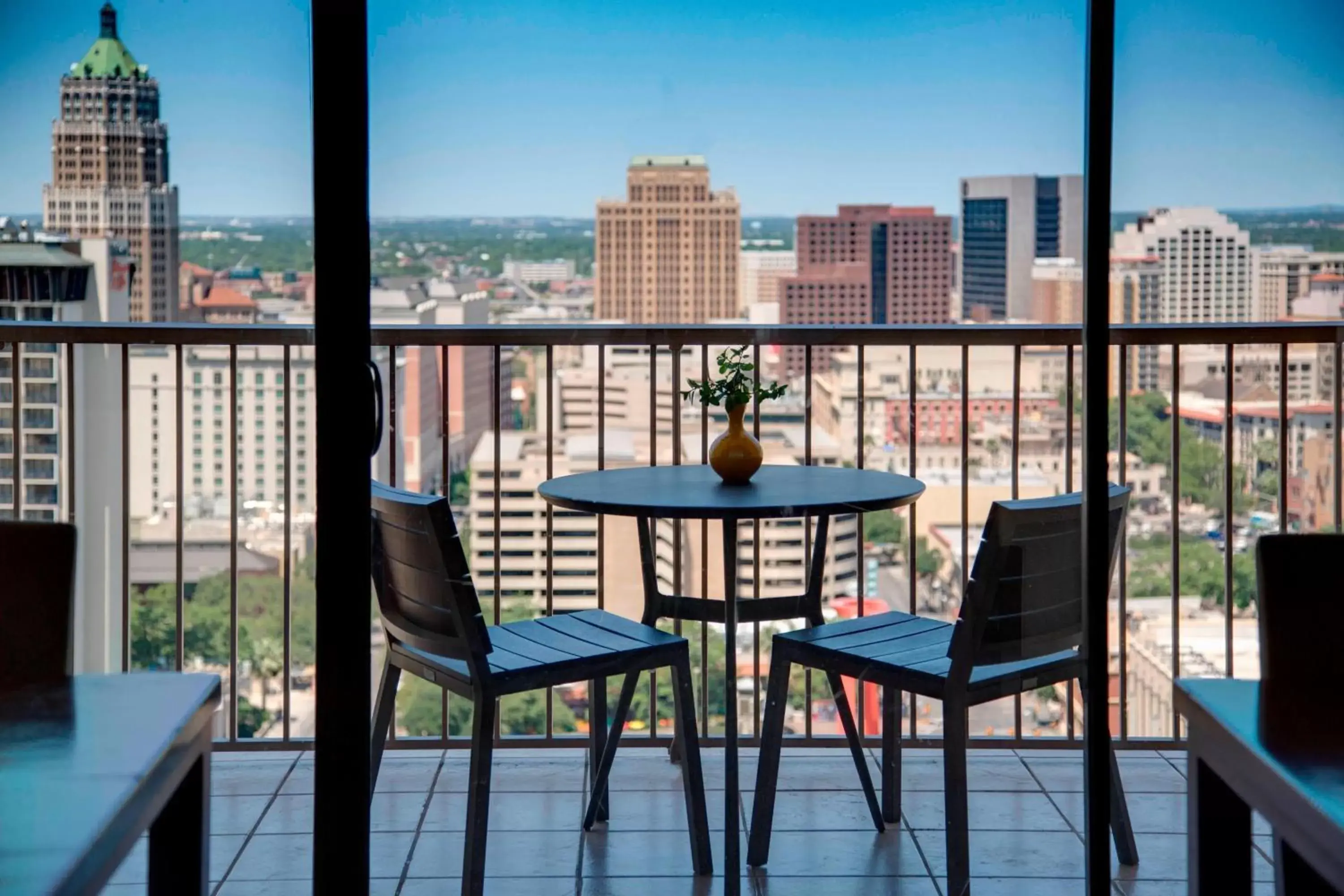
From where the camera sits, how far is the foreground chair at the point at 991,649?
264 cm

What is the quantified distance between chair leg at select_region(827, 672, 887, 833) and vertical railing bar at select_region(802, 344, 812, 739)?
0.17 feet

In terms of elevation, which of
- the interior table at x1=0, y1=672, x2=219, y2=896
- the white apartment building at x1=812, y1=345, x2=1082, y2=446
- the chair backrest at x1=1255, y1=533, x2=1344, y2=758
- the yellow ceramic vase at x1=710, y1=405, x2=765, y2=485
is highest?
the white apartment building at x1=812, y1=345, x2=1082, y2=446

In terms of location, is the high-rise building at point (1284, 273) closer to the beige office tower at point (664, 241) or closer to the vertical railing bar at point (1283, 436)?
the vertical railing bar at point (1283, 436)

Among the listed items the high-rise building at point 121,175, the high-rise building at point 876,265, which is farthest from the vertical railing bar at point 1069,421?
the high-rise building at point 121,175

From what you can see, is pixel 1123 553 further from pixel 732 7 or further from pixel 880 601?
pixel 732 7

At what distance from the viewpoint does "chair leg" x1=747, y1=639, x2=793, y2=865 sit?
9.00 ft

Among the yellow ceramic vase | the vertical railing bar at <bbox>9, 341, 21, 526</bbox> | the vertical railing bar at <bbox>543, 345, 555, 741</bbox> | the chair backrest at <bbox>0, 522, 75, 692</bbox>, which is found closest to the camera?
the chair backrest at <bbox>0, 522, 75, 692</bbox>

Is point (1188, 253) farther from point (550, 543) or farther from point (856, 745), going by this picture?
point (550, 543)

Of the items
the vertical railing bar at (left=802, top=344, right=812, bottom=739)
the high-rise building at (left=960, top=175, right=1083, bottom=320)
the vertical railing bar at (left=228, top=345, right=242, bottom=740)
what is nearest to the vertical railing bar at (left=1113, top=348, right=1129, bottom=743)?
the high-rise building at (left=960, top=175, right=1083, bottom=320)

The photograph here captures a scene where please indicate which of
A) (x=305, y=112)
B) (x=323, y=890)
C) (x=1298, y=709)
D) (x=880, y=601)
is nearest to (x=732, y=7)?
(x=305, y=112)

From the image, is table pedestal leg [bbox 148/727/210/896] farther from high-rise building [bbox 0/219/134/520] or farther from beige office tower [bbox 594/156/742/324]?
beige office tower [bbox 594/156/742/324]

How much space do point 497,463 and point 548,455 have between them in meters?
0.11

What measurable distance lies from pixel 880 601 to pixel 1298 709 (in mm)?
885

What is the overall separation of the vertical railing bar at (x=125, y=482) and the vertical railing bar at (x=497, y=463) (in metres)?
0.68
